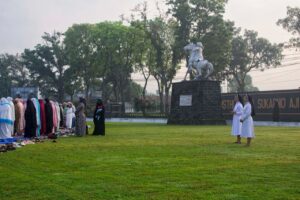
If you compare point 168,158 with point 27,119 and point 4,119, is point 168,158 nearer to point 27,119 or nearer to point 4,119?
point 4,119

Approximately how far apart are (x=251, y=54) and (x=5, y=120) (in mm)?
52555

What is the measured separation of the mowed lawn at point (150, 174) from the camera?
6398 millimetres

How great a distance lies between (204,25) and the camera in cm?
4803

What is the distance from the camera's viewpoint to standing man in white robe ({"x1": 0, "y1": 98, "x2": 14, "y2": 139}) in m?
14.1

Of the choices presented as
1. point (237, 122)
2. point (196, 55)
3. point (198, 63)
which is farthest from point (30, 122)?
point (196, 55)

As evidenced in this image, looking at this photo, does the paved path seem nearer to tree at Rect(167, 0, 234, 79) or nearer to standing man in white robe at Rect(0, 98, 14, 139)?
tree at Rect(167, 0, 234, 79)

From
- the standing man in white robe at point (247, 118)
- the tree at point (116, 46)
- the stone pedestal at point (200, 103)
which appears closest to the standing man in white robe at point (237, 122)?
the standing man in white robe at point (247, 118)

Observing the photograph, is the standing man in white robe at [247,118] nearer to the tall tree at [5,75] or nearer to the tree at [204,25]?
the tree at [204,25]

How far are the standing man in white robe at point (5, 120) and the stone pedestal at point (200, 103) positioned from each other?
671 inches

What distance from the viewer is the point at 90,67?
55.3m

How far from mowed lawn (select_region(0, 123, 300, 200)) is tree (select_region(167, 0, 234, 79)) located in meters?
36.9

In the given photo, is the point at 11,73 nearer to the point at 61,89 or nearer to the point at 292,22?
the point at 61,89

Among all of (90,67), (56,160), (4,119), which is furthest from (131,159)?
(90,67)

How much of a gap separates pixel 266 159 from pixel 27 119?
939cm
